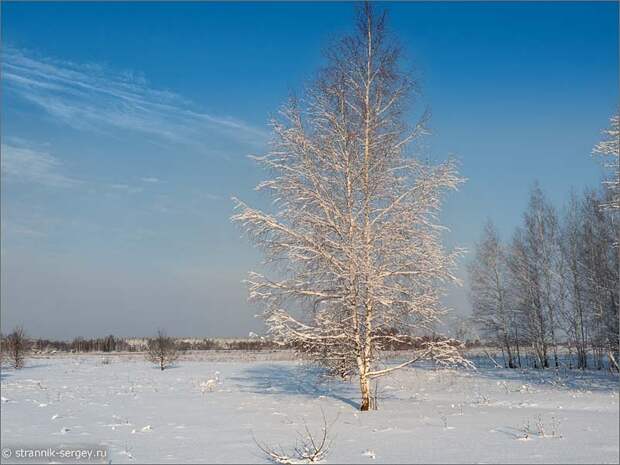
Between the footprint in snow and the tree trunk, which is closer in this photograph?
the footprint in snow

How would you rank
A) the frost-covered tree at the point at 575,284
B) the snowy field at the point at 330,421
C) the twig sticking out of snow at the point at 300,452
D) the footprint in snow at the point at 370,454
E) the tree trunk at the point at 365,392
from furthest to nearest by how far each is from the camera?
the frost-covered tree at the point at 575,284 < the tree trunk at the point at 365,392 < the snowy field at the point at 330,421 < the footprint in snow at the point at 370,454 < the twig sticking out of snow at the point at 300,452

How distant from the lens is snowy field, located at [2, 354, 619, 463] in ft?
25.3

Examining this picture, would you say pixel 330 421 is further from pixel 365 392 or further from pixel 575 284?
pixel 575 284

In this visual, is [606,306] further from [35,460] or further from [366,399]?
[35,460]

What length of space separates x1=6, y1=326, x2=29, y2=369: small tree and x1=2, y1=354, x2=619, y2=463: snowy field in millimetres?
19405

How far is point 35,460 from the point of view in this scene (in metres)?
7.10

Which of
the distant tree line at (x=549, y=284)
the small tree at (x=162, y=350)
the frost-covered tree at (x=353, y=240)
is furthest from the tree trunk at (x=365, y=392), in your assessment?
the small tree at (x=162, y=350)

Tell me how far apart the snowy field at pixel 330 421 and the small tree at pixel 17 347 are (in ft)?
63.7

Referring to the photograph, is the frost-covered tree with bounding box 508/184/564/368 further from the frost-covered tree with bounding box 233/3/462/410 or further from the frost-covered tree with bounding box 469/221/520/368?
the frost-covered tree with bounding box 233/3/462/410

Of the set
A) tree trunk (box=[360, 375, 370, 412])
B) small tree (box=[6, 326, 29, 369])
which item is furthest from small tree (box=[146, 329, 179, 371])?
tree trunk (box=[360, 375, 370, 412])

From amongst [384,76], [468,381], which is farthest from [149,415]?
[468,381]

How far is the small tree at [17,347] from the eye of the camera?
35.1m

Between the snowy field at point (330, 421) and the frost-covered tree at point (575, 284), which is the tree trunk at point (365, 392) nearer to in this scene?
the snowy field at point (330, 421)

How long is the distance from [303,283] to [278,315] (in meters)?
1.08
